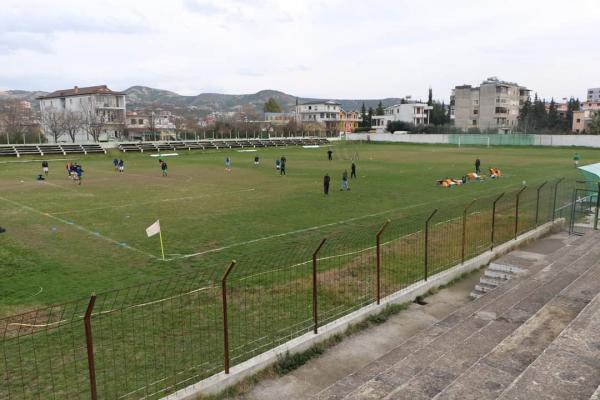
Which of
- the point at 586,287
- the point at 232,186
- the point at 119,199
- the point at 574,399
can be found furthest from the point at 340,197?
the point at 574,399

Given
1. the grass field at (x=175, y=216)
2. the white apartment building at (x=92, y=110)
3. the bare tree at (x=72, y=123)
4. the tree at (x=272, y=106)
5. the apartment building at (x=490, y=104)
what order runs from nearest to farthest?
the grass field at (x=175, y=216) < the bare tree at (x=72, y=123) < the white apartment building at (x=92, y=110) < the apartment building at (x=490, y=104) < the tree at (x=272, y=106)

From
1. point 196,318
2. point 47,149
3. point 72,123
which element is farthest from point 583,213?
point 72,123

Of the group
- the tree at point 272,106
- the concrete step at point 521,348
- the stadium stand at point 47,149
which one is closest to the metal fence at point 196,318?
the concrete step at point 521,348

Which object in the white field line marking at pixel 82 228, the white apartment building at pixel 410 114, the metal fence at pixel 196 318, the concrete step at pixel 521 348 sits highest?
the white apartment building at pixel 410 114

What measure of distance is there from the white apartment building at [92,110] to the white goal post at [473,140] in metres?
70.6

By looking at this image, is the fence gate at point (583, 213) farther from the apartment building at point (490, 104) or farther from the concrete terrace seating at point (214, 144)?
the apartment building at point (490, 104)

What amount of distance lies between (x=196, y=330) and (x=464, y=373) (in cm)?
510

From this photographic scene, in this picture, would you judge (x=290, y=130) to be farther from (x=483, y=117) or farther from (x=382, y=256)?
(x=382, y=256)

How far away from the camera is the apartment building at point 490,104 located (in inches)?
4749

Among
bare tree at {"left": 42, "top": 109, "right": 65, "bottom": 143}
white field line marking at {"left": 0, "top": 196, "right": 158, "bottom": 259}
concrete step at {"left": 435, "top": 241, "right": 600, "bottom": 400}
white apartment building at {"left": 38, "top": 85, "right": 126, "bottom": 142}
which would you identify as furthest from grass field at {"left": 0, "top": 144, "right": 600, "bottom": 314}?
white apartment building at {"left": 38, "top": 85, "right": 126, "bottom": 142}

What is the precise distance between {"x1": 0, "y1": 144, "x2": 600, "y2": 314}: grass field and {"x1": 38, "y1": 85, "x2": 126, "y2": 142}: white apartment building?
6191 centimetres

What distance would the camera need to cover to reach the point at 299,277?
12.6 m

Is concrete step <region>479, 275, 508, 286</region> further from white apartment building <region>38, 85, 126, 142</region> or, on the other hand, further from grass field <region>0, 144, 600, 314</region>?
white apartment building <region>38, 85, 126, 142</region>

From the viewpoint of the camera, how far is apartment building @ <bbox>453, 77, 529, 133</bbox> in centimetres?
12062
